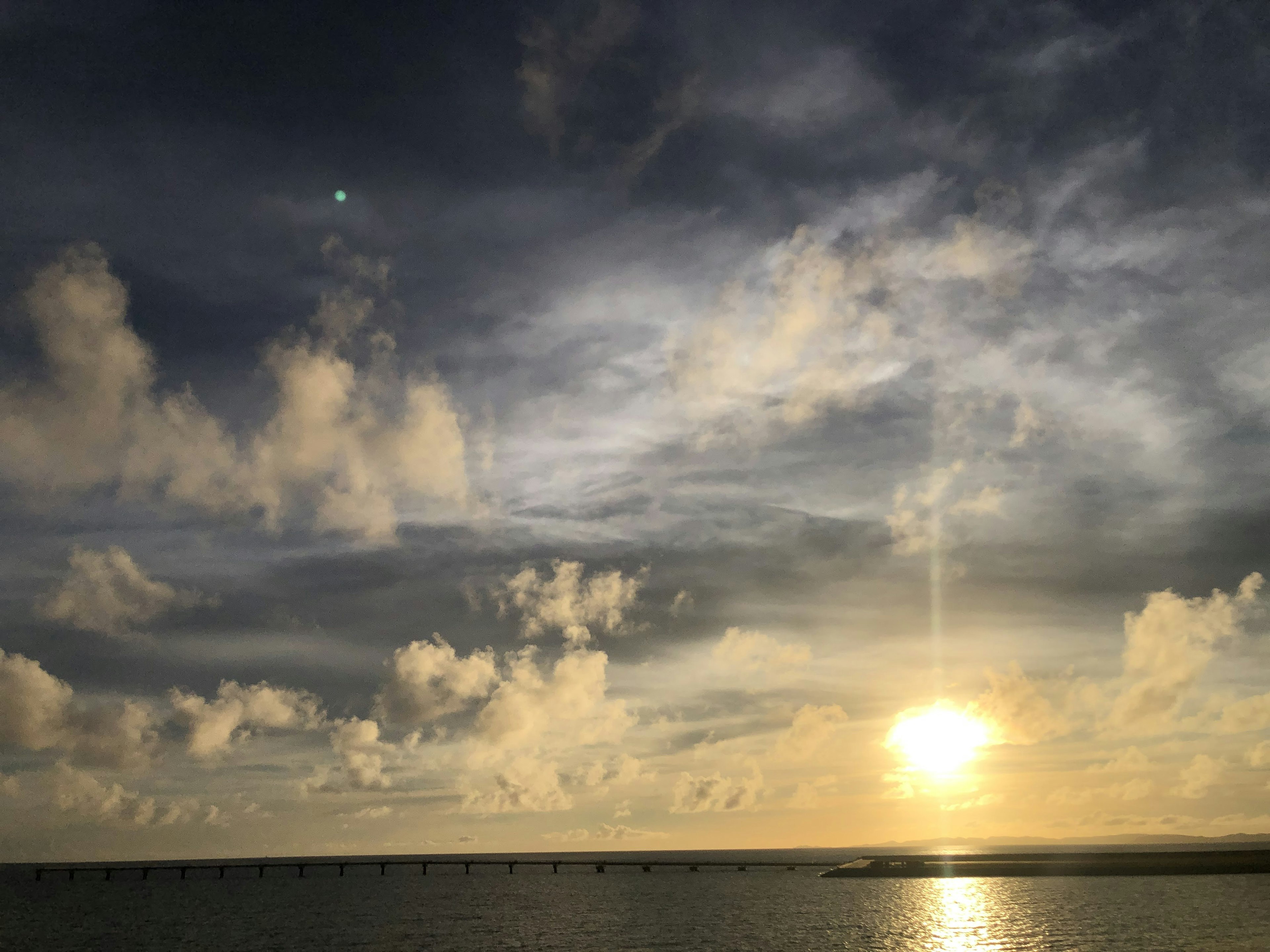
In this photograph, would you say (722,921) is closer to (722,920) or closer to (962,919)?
(722,920)

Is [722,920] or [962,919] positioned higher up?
[962,919]

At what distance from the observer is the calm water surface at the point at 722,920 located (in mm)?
107188

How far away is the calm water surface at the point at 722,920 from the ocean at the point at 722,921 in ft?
1.70

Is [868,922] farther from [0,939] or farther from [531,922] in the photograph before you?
[0,939]

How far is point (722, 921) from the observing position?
132m

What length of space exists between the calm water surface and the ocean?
52 centimetres

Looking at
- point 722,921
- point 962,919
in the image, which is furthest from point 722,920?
point 962,919

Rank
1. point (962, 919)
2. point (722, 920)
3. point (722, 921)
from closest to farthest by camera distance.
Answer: point (962, 919) → point (722, 921) → point (722, 920)

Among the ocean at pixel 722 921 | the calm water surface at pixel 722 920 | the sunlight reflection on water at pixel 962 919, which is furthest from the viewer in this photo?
the calm water surface at pixel 722 920

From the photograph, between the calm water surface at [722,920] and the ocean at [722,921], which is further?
the calm water surface at [722,920]

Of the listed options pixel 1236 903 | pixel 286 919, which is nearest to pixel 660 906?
pixel 286 919

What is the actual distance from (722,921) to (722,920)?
540 mm

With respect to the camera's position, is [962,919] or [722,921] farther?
[722,921]

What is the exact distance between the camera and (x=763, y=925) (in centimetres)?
12438
